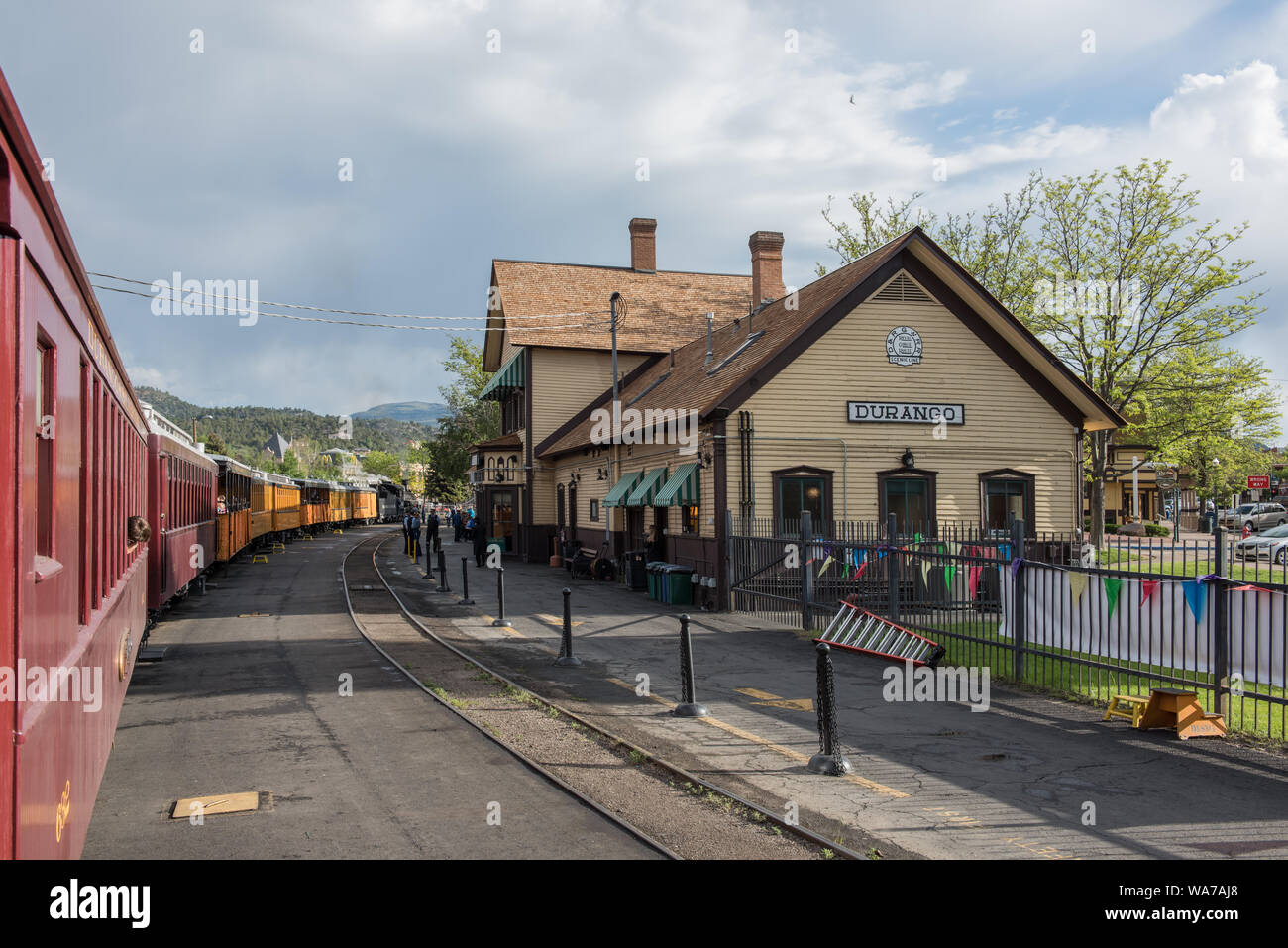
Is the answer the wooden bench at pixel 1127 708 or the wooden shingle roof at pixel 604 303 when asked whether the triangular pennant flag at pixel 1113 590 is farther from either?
the wooden shingle roof at pixel 604 303

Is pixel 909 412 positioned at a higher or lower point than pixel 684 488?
higher

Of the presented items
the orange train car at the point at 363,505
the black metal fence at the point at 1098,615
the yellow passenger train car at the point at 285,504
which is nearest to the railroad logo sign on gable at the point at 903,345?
the black metal fence at the point at 1098,615

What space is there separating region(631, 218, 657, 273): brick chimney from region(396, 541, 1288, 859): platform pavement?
93.0 feet

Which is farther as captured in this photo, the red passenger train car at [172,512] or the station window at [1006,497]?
the station window at [1006,497]

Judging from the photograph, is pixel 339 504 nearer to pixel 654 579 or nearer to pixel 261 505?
pixel 261 505

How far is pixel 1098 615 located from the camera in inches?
431

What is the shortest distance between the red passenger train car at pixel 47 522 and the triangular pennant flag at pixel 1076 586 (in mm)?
9839

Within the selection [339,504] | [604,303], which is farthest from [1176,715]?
[339,504]

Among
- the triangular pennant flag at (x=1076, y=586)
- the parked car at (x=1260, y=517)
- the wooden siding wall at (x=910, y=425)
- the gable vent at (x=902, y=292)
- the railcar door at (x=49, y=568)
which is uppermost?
the gable vent at (x=902, y=292)

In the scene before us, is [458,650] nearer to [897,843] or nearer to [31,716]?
[897,843]

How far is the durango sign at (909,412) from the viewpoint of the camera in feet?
70.8

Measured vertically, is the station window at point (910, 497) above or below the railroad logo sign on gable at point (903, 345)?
below

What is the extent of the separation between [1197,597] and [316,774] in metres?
8.35

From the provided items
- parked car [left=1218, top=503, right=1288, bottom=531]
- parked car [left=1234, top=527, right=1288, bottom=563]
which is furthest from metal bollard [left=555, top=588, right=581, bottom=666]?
parked car [left=1218, top=503, right=1288, bottom=531]
